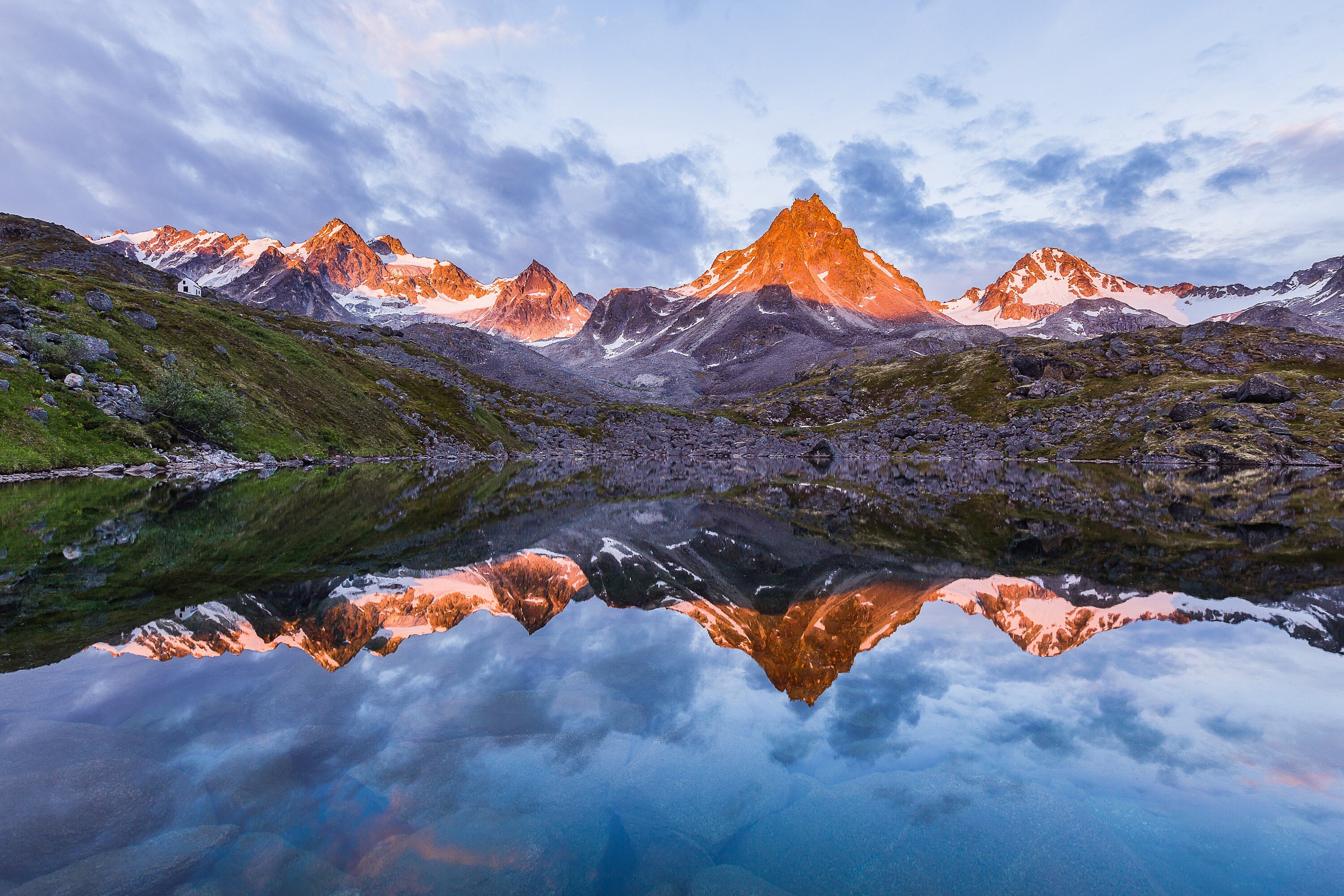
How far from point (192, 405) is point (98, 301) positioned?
94.2 feet

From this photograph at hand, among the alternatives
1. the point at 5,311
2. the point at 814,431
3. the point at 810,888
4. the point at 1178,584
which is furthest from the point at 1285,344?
the point at 5,311

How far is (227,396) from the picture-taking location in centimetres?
7462

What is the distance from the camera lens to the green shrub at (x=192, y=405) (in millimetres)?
68812

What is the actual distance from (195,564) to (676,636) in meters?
18.7

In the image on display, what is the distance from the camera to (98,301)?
82.5 meters

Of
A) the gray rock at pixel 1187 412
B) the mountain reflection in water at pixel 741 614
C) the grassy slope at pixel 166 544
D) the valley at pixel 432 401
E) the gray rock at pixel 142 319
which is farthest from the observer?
the gray rock at pixel 1187 412

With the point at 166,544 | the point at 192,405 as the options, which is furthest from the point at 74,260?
the point at 166,544

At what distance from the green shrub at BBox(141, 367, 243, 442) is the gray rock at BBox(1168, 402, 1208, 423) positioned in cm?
17551

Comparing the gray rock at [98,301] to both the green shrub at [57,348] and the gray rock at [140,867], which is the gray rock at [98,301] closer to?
the green shrub at [57,348]

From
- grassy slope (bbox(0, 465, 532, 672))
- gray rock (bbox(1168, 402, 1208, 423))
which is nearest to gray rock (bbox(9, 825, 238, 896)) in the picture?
grassy slope (bbox(0, 465, 532, 672))

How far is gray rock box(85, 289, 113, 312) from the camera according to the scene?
81688mm

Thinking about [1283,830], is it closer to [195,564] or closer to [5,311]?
[195,564]

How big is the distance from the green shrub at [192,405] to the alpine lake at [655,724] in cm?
5060

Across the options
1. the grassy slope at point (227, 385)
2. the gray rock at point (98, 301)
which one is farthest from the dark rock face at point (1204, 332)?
the gray rock at point (98, 301)
